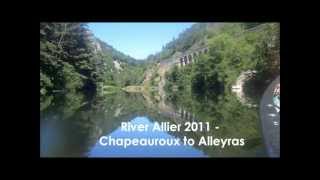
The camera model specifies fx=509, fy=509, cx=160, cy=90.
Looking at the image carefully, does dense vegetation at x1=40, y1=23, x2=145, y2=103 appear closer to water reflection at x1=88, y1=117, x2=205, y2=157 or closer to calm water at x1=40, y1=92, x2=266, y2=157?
calm water at x1=40, y1=92, x2=266, y2=157

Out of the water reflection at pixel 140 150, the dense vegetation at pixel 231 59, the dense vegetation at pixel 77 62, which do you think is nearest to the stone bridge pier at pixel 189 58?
the dense vegetation at pixel 231 59

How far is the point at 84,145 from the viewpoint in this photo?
368cm

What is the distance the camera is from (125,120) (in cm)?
366

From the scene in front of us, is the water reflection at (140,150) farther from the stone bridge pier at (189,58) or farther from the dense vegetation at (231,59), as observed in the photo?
the stone bridge pier at (189,58)

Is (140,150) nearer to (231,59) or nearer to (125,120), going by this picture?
(125,120)

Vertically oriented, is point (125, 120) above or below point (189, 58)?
below

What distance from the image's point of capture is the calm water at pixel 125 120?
3.66 meters

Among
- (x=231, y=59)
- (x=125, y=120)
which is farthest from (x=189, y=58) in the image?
(x=125, y=120)

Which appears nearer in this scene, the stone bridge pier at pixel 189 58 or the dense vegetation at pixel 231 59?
the dense vegetation at pixel 231 59

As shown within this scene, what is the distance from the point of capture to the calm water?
3.66 metres

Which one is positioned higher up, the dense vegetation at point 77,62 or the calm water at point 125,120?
the dense vegetation at point 77,62

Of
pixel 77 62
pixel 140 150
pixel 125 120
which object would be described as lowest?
pixel 140 150
